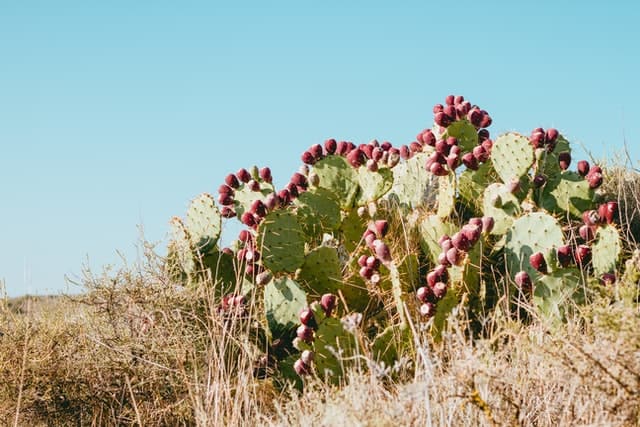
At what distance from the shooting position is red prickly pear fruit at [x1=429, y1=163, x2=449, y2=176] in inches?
197

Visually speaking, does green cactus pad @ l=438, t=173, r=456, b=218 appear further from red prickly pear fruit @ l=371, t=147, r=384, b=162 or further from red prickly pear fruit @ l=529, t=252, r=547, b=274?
red prickly pear fruit @ l=529, t=252, r=547, b=274

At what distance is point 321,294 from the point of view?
4977 millimetres

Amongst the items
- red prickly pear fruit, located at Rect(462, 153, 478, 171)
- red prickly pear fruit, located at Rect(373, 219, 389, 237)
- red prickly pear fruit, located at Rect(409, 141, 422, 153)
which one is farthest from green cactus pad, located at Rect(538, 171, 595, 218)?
red prickly pear fruit, located at Rect(373, 219, 389, 237)

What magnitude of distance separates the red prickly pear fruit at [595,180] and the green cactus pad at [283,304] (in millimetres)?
2334

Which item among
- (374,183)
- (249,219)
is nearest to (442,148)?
(374,183)

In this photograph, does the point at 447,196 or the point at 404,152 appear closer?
the point at 447,196

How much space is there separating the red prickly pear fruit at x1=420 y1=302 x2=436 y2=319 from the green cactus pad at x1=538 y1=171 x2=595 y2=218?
171 cm

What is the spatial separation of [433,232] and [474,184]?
3.03 ft

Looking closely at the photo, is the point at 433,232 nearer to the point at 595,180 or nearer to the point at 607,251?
the point at 607,251

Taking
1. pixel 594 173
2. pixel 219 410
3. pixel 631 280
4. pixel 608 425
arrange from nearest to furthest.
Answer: pixel 608 425 < pixel 631 280 < pixel 219 410 < pixel 594 173

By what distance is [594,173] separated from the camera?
550 centimetres

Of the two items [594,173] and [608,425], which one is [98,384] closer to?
[608,425]

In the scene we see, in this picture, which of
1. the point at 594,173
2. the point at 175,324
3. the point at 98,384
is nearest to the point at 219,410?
the point at 175,324

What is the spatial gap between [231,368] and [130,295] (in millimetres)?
940
